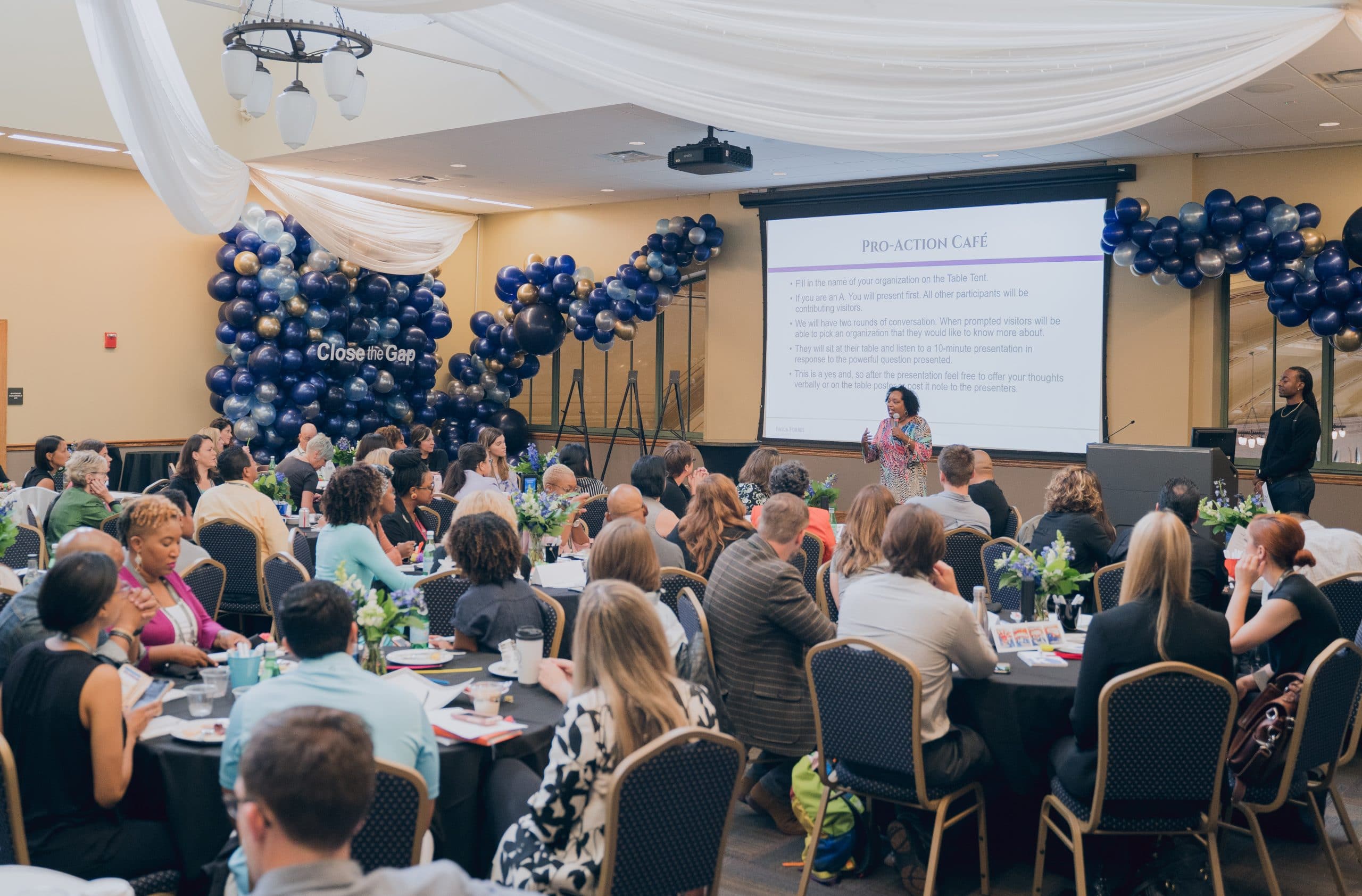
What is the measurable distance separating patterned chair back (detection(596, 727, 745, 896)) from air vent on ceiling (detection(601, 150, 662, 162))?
8.39m

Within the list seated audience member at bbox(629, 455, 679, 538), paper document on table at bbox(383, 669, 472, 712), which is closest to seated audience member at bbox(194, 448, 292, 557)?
seated audience member at bbox(629, 455, 679, 538)

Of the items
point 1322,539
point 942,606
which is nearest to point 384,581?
point 942,606

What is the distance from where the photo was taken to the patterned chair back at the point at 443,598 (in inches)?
183

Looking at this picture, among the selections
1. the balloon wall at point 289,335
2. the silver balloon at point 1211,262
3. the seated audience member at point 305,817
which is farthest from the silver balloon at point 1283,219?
the seated audience member at point 305,817

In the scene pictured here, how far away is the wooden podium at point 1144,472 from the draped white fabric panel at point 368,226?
22.7ft

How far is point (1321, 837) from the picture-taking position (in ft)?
12.7

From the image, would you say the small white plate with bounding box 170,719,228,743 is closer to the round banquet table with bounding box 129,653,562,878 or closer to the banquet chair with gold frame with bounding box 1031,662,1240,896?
the round banquet table with bounding box 129,653,562,878

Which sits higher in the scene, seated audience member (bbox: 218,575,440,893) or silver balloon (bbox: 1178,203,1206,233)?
silver balloon (bbox: 1178,203,1206,233)

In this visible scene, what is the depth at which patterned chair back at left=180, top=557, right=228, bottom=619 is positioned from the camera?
5215 mm

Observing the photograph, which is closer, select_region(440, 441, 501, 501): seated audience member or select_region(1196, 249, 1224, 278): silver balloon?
select_region(440, 441, 501, 501): seated audience member

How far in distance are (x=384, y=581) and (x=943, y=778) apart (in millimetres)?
2504

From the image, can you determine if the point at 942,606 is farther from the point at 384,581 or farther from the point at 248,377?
the point at 248,377

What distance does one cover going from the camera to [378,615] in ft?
11.8

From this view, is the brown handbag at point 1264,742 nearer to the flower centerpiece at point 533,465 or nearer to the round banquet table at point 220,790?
the round banquet table at point 220,790
